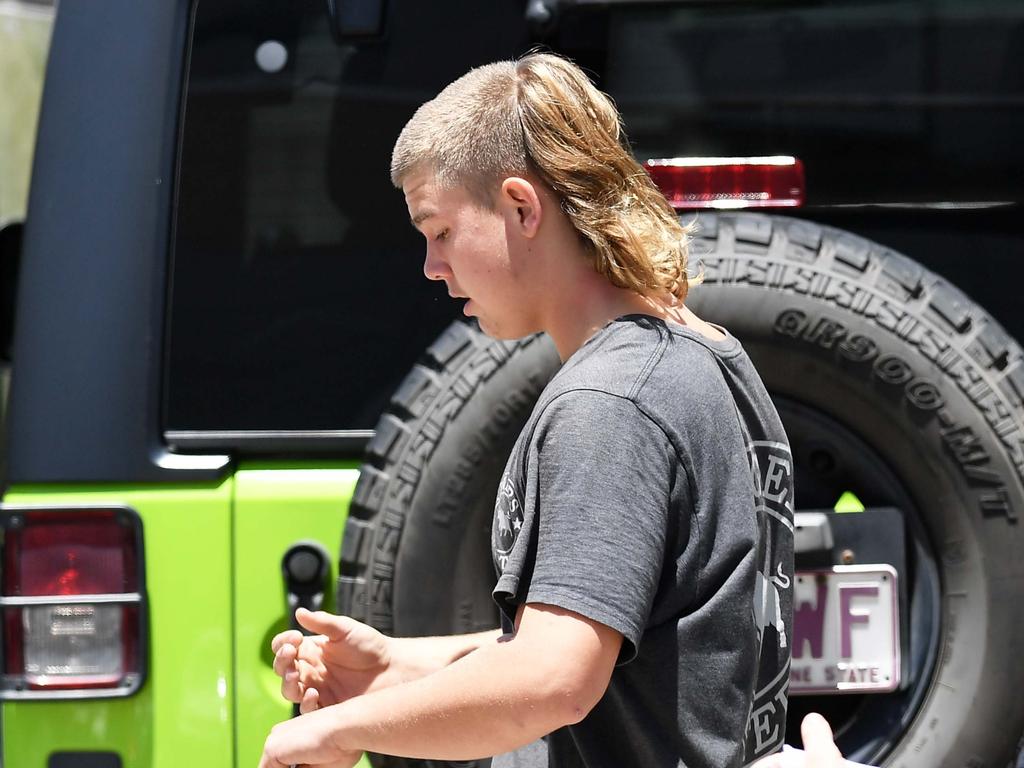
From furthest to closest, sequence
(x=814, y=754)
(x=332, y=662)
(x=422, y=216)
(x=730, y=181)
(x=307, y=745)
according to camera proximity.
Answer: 1. (x=730, y=181)
2. (x=332, y=662)
3. (x=422, y=216)
4. (x=307, y=745)
5. (x=814, y=754)

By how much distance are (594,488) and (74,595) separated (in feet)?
3.98

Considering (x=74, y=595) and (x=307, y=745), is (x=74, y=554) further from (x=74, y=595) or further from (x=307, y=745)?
(x=307, y=745)

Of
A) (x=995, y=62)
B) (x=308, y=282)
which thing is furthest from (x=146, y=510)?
(x=995, y=62)

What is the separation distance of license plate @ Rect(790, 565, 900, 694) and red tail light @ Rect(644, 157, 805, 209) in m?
0.61

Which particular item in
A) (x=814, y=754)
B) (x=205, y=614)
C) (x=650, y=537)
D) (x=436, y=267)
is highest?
(x=436, y=267)

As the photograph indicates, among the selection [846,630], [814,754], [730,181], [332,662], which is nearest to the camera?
[814,754]

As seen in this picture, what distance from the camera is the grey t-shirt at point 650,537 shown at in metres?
1.21

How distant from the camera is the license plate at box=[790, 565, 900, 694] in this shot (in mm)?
2039

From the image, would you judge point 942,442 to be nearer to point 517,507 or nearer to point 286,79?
point 517,507

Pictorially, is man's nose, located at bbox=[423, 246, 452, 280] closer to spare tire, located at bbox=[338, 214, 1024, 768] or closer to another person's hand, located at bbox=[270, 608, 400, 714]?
another person's hand, located at bbox=[270, 608, 400, 714]

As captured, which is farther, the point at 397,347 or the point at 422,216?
the point at 397,347

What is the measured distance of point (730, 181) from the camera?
2.21 meters

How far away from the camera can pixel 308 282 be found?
2246 mm

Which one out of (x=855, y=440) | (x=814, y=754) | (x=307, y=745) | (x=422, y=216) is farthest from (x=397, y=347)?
(x=814, y=754)
